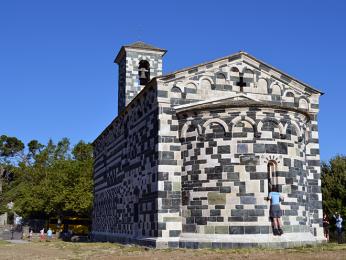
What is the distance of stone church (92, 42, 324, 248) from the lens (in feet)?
56.2

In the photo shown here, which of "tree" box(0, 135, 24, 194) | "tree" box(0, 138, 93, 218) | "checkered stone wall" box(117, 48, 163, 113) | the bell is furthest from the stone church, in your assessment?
"tree" box(0, 135, 24, 194)

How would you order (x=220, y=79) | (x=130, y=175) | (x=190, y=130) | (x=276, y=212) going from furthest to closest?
1. (x=130, y=175)
2. (x=220, y=79)
3. (x=190, y=130)
4. (x=276, y=212)

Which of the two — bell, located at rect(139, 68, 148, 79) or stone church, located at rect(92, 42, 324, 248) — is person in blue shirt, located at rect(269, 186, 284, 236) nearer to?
stone church, located at rect(92, 42, 324, 248)

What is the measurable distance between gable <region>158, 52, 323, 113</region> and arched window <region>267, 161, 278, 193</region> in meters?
3.59

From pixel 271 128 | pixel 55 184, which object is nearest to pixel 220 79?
pixel 271 128

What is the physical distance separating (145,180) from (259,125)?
5.76 meters

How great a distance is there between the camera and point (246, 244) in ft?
54.3

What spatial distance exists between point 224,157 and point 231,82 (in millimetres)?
4074

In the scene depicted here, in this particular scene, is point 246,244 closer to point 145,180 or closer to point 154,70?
point 145,180

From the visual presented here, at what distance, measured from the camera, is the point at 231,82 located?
20.1m

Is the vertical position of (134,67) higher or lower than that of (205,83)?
higher

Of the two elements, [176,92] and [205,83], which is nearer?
[176,92]

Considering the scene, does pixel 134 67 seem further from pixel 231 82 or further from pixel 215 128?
pixel 215 128

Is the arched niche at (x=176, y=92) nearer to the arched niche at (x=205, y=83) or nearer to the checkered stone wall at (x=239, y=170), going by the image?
the arched niche at (x=205, y=83)
